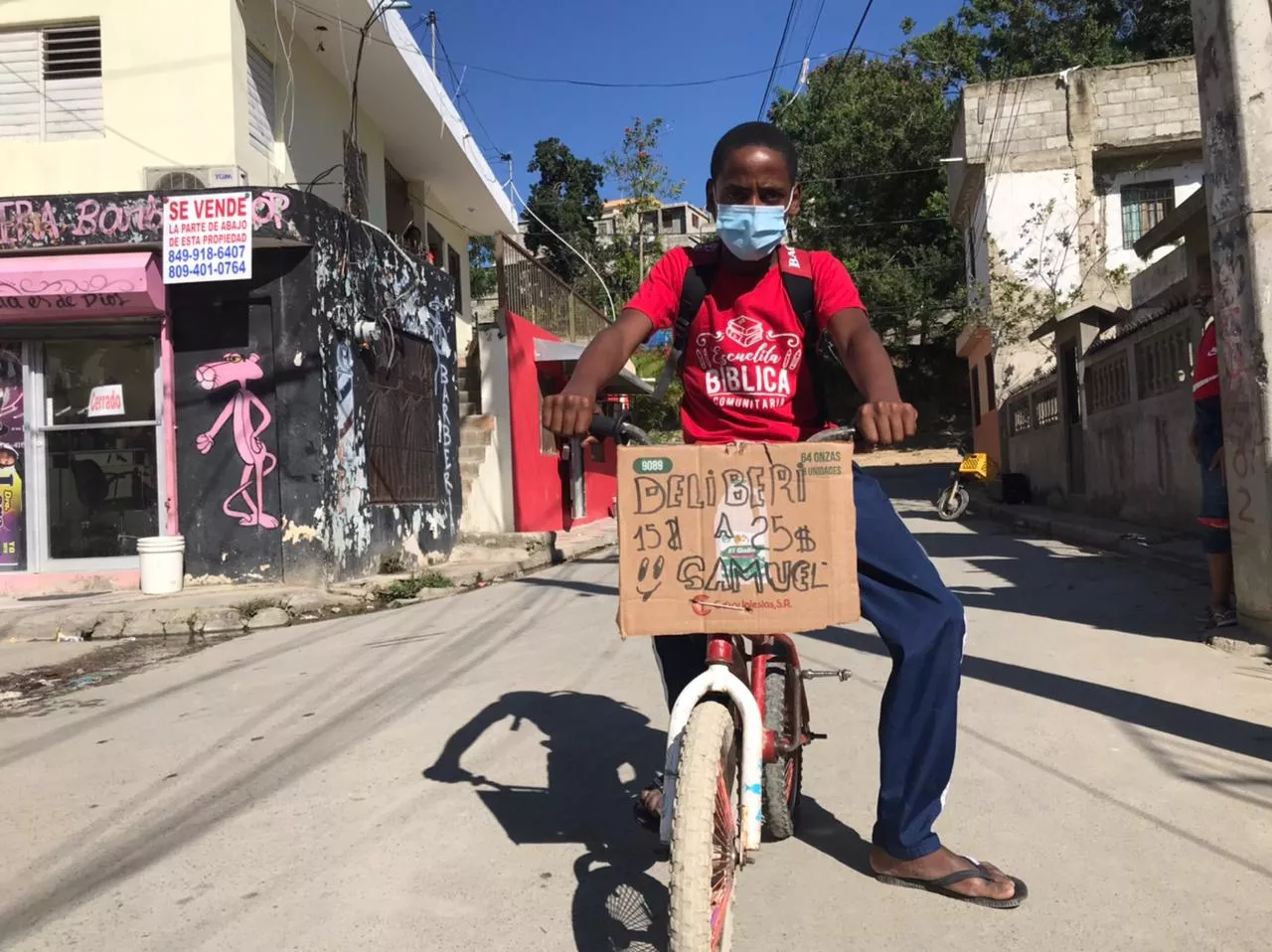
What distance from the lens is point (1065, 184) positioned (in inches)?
858

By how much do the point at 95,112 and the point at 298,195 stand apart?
266cm

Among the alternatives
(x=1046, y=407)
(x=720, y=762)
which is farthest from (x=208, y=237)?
(x=1046, y=407)

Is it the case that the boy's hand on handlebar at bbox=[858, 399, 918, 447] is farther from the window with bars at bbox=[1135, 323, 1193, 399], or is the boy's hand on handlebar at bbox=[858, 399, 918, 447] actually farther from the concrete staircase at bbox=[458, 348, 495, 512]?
the concrete staircase at bbox=[458, 348, 495, 512]

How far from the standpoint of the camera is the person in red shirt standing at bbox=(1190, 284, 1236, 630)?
5.65 meters

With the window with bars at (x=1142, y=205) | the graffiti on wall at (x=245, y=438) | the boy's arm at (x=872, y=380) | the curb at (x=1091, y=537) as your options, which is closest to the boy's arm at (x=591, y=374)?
the boy's arm at (x=872, y=380)

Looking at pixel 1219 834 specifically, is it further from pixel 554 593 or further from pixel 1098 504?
pixel 1098 504

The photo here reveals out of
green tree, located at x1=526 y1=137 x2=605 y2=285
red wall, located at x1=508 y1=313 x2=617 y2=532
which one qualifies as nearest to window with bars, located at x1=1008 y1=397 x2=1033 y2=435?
red wall, located at x1=508 y1=313 x2=617 y2=532

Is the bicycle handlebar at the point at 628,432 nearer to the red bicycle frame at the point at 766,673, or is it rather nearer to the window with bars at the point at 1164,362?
the red bicycle frame at the point at 766,673

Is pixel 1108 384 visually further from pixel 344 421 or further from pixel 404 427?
pixel 344 421

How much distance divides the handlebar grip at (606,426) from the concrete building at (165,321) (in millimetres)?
7870

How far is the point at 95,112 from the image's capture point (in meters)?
10.3

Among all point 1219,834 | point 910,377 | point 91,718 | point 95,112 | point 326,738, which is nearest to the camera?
point 1219,834

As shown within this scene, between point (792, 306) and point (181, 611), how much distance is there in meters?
7.20

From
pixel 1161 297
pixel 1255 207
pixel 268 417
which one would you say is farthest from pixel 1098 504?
pixel 268 417
